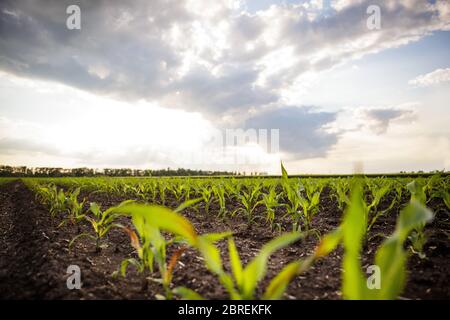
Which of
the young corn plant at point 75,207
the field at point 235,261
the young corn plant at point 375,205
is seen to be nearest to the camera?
the field at point 235,261

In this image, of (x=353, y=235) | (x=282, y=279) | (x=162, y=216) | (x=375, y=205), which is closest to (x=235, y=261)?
(x=282, y=279)

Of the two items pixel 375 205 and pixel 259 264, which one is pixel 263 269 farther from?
pixel 375 205

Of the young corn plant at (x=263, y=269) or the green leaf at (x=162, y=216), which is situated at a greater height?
the green leaf at (x=162, y=216)

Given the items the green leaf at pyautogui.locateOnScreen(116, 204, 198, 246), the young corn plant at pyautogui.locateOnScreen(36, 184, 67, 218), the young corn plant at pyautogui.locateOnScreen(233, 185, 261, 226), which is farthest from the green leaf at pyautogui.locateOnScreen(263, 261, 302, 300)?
the young corn plant at pyautogui.locateOnScreen(36, 184, 67, 218)

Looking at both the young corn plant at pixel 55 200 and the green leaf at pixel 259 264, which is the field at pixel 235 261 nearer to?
the green leaf at pixel 259 264

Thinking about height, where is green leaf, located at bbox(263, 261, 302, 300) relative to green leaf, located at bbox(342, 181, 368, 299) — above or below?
below

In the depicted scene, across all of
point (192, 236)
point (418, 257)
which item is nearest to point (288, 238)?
point (192, 236)

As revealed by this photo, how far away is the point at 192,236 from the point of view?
111cm

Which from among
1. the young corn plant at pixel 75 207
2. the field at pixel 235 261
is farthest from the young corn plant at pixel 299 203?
the young corn plant at pixel 75 207

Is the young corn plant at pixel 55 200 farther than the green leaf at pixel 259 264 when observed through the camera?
Yes

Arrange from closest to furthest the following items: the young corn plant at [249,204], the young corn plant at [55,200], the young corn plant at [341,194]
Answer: the young corn plant at [341,194] < the young corn plant at [249,204] < the young corn plant at [55,200]

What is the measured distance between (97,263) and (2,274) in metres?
0.69

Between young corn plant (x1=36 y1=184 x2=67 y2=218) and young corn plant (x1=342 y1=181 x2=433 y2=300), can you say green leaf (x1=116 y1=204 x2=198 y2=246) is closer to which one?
young corn plant (x1=342 y1=181 x2=433 y2=300)
